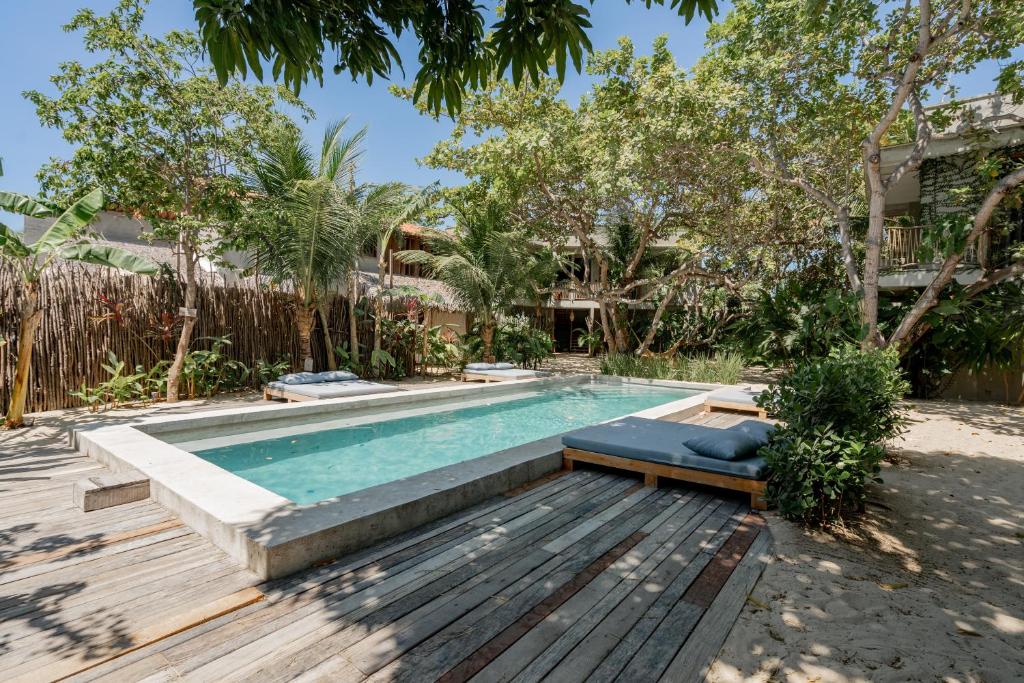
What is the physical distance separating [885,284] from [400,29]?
1277 cm

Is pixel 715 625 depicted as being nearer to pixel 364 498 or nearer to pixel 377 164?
pixel 364 498

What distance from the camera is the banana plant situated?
6555 mm

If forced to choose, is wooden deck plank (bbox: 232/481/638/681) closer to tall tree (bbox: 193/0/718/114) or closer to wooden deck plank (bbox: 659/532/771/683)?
wooden deck plank (bbox: 659/532/771/683)

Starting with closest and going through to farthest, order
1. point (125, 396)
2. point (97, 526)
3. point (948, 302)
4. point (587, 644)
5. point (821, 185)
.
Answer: point (587, 644) → point (97, 526) → point (125, 396) → point (948, 302) → point (821, 185)

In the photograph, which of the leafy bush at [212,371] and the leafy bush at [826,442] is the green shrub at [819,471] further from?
the leafy bush at [212,371]

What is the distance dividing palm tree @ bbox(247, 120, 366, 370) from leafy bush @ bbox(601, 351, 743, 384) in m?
7.85

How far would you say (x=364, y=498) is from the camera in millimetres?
3551

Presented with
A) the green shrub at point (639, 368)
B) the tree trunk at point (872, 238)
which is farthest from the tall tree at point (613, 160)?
the tree trunk at point (872, 238)

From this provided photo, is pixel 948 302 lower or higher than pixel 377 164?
lower

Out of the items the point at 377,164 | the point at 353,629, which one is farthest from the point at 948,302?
the point at 377,164

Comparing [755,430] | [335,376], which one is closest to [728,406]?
[755,430]

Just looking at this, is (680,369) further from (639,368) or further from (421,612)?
(421,612)

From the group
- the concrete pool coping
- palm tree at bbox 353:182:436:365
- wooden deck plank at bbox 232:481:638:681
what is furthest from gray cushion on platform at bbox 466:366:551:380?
wooden deck plank at bbox 232:481:638:681

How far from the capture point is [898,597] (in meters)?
2.80
